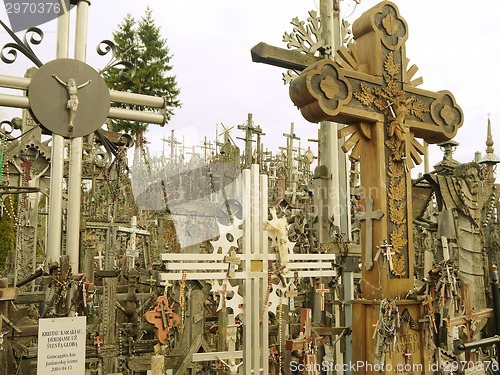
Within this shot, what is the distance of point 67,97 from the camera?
3443mm

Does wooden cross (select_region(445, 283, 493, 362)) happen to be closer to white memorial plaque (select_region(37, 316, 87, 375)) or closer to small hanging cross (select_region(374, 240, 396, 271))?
small hanging cross (select_region(374, 240, 396, 271))

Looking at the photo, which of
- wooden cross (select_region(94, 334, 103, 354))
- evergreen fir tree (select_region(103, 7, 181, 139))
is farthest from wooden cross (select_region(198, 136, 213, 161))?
wooden cross (select_region(94, 334, 103, 354))

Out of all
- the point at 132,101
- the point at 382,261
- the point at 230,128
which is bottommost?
the point at 382,261

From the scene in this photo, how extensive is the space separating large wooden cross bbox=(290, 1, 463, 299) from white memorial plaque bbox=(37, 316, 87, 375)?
2.56 m

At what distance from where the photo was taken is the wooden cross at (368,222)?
4504 millimetres

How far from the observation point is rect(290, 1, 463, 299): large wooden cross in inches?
174

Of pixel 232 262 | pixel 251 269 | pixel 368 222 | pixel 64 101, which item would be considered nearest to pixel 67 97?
pixel 64 101

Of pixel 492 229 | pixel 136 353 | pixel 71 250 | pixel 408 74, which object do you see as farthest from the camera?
pixel 492 229

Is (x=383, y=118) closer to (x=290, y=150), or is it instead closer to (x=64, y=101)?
(x=64, y=101)

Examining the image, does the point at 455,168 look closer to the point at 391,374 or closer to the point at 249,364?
the point at 391,374

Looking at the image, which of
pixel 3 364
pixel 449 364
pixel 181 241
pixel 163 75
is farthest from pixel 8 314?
pixel 163 75

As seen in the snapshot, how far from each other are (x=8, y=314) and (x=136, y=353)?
2.24 meters

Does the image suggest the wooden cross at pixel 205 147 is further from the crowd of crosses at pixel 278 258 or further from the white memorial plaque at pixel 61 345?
the white memorial plaque at pixel 61 345

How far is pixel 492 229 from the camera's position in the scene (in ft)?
33.7
